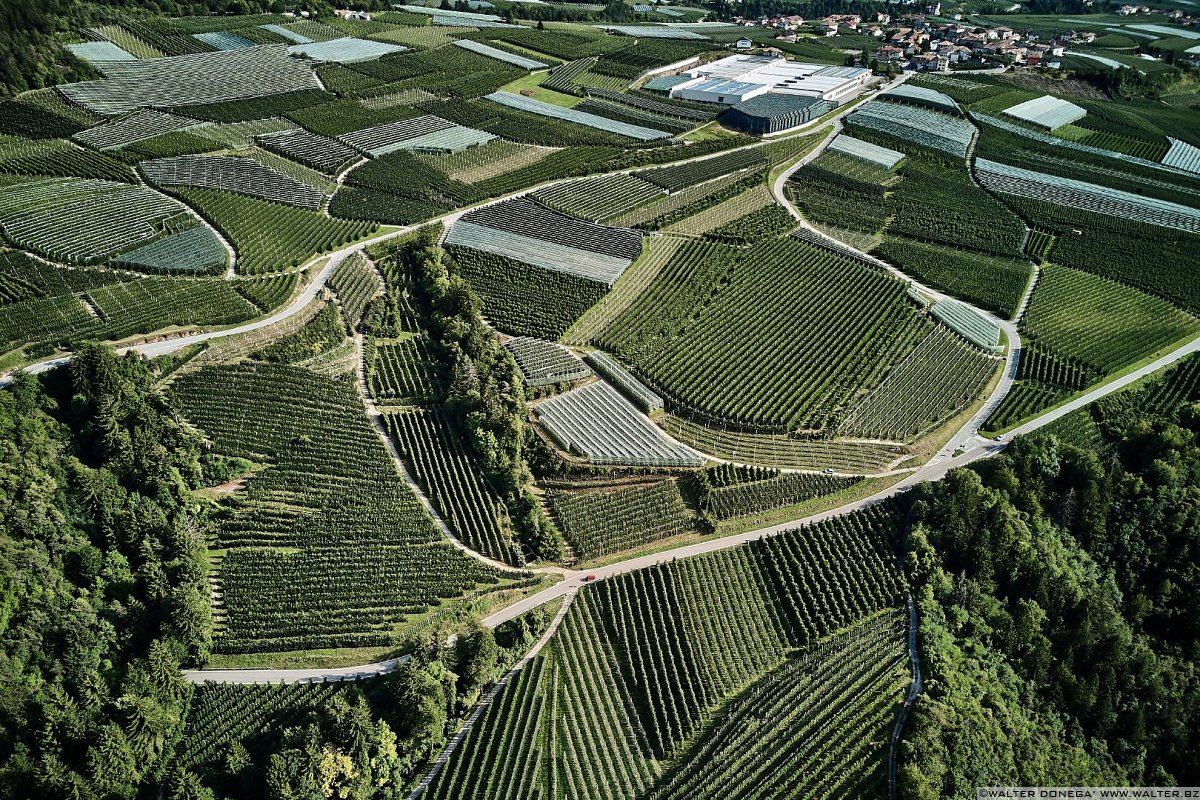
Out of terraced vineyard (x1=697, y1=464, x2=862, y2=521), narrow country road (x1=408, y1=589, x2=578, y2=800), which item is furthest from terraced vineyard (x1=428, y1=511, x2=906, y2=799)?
terraced vineyard (x1=697, y1=464, x2=862, y2=521)

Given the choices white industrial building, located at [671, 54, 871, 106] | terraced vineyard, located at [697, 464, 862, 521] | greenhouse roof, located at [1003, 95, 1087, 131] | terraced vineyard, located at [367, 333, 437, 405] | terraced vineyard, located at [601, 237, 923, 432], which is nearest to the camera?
terraced vineyard, located at [697, 464, 862, 521]

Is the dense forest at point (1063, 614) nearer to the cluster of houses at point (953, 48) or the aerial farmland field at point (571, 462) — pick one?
the aerial farmland field at point (571, 462)

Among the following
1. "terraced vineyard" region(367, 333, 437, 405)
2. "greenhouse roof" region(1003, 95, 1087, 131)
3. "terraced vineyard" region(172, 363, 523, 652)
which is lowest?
"terraced vineyard" region(172, 363, 523, 652)

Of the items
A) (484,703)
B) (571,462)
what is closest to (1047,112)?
(571,462)

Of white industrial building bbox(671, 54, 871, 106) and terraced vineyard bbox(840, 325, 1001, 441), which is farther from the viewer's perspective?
white industrial building bbox(671, 54, 871, 106)

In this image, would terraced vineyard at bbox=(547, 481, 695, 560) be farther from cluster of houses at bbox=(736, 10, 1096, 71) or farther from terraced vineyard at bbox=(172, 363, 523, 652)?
cluster of houses at bbox=(736, 10, 1096, 71)

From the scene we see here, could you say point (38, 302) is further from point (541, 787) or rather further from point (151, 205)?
point (541, 787)

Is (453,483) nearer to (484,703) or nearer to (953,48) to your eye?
(484,703)

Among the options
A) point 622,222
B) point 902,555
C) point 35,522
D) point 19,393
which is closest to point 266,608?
point 35,522
